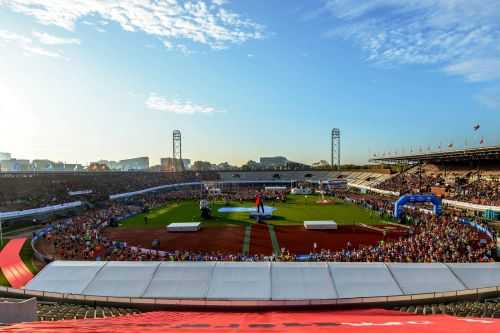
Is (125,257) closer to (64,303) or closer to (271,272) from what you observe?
(64,303)

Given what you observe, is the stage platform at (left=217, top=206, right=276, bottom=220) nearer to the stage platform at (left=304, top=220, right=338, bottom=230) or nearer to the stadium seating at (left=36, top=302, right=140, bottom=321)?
the stage platform at (left=304, top=220, right=338, bottom=230)

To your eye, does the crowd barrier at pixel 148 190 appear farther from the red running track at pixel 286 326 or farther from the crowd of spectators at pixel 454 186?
the red running track at pixel 286 326

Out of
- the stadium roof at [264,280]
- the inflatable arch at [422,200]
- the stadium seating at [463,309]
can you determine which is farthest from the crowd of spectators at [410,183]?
the stadium seating at [463,309]

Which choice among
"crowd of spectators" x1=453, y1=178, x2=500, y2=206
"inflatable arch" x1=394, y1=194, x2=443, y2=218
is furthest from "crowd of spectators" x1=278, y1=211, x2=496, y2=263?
"crowd of spectators" x1=453, y1=178, x2=500, y2=206

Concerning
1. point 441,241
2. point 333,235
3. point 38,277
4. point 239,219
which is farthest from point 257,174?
point 38,277

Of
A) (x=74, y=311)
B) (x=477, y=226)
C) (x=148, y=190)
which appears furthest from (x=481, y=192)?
(x=148, y=190)
